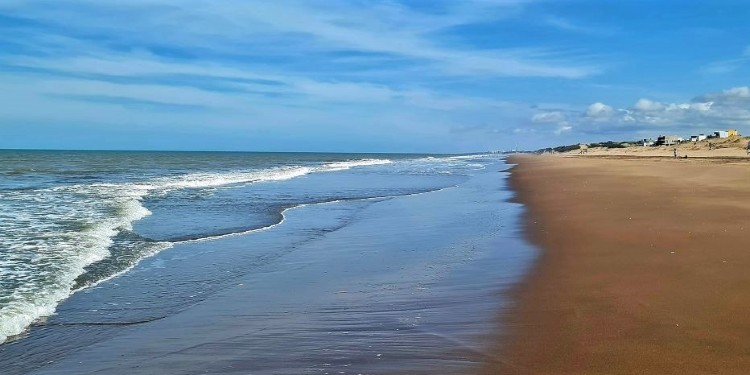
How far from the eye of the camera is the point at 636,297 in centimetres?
663

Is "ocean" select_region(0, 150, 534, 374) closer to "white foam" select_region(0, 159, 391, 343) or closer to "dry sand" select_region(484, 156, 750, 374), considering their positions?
"white foam" select_region(0, 159, 391, 343)

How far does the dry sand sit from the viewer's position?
4.77 metres

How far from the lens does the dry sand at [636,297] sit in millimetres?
4766

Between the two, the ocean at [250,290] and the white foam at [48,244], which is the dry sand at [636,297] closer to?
the ocean at [250,290]

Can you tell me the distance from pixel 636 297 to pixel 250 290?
480 cm

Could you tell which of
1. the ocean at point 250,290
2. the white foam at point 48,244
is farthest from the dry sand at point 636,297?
the white foam at point 48,244

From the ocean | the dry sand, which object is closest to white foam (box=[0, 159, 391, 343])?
the ocean

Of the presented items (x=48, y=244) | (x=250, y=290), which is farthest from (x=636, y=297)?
(x=48, y=244)

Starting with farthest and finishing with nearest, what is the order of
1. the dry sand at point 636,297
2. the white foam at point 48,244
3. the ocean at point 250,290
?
the white foam at point 48,244
the ocean at point 250,290
the dry sand at point 636,297

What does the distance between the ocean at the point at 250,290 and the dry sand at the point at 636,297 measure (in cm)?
44

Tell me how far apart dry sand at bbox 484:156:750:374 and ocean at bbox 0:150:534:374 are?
44 centimetres

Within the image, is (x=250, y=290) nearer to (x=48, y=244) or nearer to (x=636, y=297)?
(x=636, y=297)

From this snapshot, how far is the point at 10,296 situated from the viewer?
7.33 meters

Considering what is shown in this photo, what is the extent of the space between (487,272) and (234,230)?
718 cm
